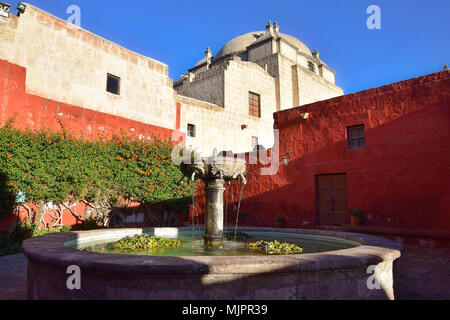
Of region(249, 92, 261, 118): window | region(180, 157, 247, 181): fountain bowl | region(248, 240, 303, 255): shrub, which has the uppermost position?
region(249, 92, 261, 118): window

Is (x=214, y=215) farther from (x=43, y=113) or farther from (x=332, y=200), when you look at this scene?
(x=43, y=113)

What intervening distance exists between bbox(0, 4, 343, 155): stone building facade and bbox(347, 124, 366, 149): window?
7003 millimetres

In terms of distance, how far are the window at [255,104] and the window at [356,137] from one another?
831 cm

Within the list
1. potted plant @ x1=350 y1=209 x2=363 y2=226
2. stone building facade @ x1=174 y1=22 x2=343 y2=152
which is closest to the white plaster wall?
stone building facade @ x1=174 y1=22 x2=343 y2=152

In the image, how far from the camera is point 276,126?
10438 millimetres

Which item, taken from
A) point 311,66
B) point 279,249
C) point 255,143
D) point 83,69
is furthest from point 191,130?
point 311,66

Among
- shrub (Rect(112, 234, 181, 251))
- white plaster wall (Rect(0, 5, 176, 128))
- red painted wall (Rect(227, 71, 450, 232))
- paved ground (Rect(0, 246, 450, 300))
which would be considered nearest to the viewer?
paved ground (Rect(0, 246, 450, 300))

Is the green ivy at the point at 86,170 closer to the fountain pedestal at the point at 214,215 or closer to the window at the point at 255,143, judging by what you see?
the window at the point at 255,143

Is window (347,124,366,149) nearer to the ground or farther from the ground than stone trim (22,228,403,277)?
farther from the ground

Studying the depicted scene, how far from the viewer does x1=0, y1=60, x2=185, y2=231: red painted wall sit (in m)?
8.23

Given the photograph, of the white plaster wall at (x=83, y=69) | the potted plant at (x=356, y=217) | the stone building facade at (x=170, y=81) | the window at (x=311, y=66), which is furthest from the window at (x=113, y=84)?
the window at (x=311, y=66)

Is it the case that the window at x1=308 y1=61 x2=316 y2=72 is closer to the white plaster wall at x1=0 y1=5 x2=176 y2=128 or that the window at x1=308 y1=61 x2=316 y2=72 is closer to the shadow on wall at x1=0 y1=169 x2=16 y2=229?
the white plaster wall at x1=0 y1=5 x2=176 y2=128

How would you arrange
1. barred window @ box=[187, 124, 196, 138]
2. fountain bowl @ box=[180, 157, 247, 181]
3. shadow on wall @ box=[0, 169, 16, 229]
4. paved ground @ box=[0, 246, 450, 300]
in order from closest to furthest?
paved ground @ box=[0, 246, 450, 300] → fountain bowl @ box=[180, 157, 247, 181] → shadow on wall @ box=[0, 169, 16, 229] → barred window @ box=[187, 124, 196, 138]

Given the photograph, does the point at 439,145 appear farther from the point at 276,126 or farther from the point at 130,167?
the point at 130,167
